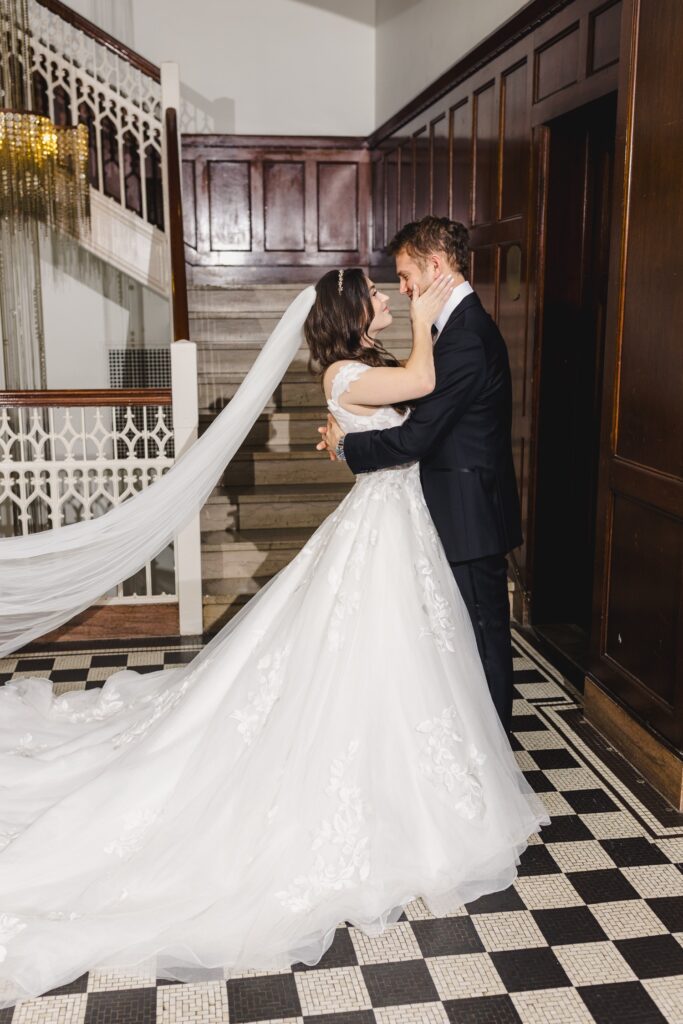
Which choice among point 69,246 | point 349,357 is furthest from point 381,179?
point 349,357

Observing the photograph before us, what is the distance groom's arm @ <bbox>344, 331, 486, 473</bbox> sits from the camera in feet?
10.2

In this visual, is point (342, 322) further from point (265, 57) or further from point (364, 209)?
point (265, 57)

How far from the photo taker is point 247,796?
2830 millimetres

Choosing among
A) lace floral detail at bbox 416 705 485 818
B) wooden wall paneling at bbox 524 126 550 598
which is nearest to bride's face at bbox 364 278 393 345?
lace floral detail at bbox 416 705 485 818

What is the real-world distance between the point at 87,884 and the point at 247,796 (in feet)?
1.59

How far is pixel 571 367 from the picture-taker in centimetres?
504

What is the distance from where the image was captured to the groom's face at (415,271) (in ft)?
10.4

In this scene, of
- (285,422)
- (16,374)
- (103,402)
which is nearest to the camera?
(103,402)

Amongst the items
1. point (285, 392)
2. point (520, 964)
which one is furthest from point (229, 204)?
point (520, 964)

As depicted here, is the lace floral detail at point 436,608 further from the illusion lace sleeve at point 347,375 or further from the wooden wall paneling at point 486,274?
the wooden wall paneling at point 486,274

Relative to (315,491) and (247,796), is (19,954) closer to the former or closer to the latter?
(247,796)

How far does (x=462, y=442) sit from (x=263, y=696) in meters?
1.04

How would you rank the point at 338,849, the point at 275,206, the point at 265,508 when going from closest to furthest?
the point at 338,849 → the point at 265,508 → the point at 275,206

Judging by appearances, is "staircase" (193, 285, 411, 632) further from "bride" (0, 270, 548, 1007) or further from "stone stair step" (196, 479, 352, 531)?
"bride" (0, 270, 548, 1007)
